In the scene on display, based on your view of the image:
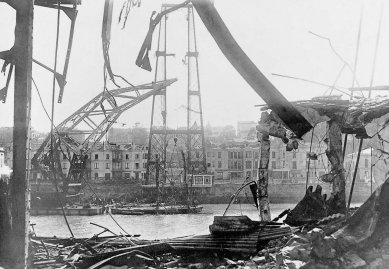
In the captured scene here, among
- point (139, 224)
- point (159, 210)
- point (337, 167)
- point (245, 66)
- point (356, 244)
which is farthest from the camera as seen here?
point (159, 210)

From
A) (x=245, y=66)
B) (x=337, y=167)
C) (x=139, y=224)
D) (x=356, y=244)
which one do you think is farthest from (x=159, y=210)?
(x=245, y=66)

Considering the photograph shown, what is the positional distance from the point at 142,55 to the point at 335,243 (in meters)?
4.67

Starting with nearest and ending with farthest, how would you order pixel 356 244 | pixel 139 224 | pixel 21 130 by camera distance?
pixel 21 130, pixel 356 244, pixel 139 224

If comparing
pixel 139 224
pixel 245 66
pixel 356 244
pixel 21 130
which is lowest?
pixel 139 224

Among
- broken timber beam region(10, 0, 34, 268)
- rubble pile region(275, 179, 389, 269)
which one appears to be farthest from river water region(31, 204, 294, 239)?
broken timber beam region(10, 0, 34, 268)

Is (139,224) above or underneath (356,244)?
underneath

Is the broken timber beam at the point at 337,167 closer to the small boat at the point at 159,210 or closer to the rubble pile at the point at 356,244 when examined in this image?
the rubble pile at the point at 356,244

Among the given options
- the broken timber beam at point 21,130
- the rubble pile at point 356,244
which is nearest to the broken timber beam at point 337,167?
the rubble pile at point 356,244

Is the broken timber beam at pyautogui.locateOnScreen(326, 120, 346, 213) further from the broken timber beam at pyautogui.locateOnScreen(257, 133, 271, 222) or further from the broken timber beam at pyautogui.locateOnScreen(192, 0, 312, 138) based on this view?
the broken timber beam at pyautogui.locateOnScreen(192, 0, 312, 138)

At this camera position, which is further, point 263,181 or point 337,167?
point 263,181

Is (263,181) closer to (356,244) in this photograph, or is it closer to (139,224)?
(356,244)

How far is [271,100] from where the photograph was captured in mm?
2084

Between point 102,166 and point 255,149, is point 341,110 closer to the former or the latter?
point 255,149

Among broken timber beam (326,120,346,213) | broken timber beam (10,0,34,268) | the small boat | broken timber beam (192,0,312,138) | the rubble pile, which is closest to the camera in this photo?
broken timber beam (192,0,312,138)
